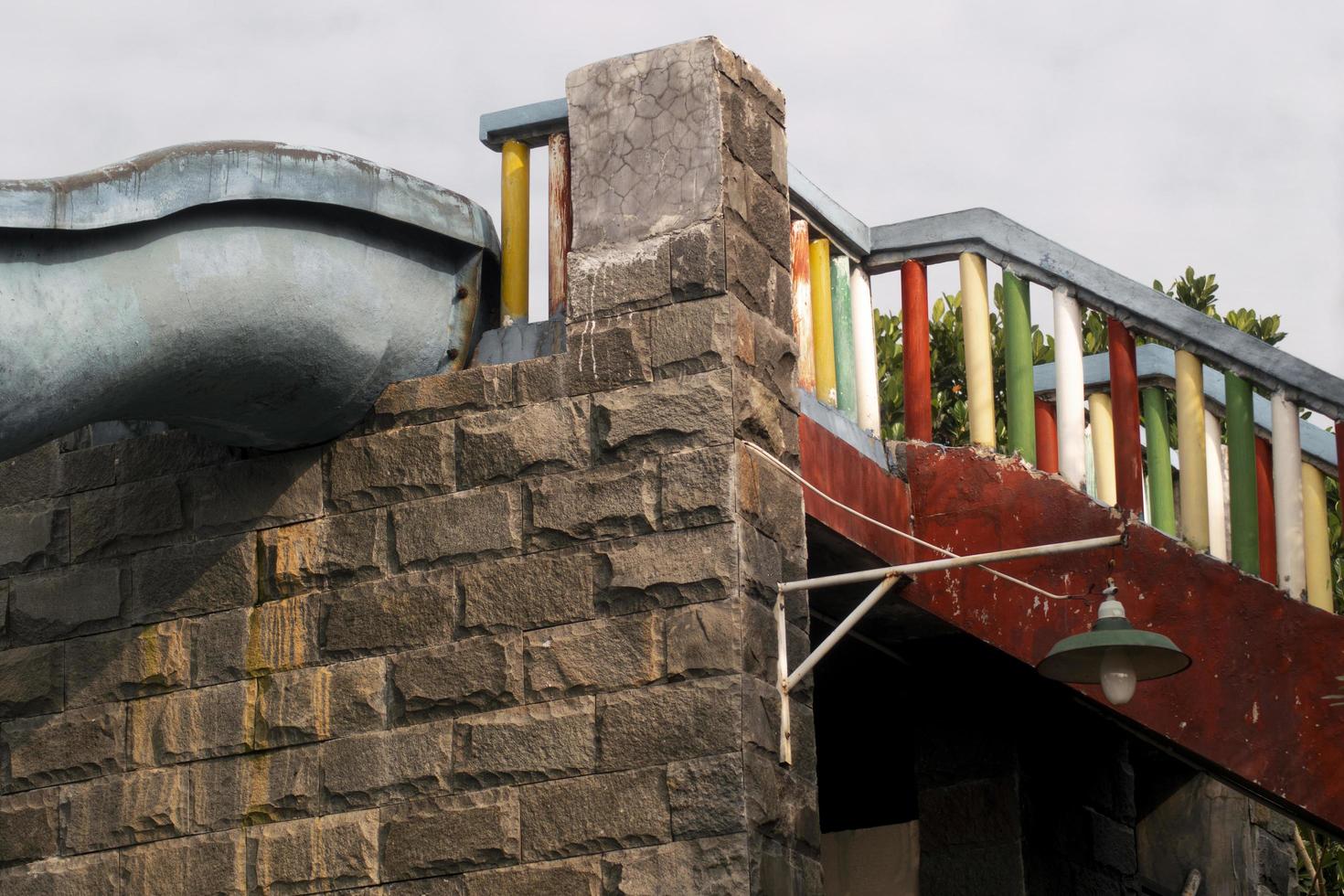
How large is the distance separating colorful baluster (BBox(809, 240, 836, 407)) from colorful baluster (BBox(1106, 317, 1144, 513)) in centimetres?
98

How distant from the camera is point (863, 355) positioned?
306 inches

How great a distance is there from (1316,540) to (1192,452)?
1.66ft

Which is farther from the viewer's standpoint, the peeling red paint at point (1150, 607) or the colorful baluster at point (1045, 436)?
the colorful baluster at point (1045, 436)

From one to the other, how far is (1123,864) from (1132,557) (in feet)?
8.08

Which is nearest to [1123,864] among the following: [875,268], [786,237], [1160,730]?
[1160,730]

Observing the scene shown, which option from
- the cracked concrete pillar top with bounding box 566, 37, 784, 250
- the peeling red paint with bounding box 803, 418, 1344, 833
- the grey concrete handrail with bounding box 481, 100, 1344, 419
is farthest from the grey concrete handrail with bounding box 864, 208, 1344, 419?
the cracked concrete pillar top with bounding box 566, 37, 784, 250

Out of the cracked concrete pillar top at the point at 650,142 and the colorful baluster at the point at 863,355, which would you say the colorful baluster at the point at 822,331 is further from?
the cracked concrete pillar top at the point at 650,142

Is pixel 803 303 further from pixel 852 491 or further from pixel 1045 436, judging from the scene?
pixel 1045 436

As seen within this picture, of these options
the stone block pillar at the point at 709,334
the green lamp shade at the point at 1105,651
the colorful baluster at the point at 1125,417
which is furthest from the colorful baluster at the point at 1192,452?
the stone block pillar at the point at 709,334

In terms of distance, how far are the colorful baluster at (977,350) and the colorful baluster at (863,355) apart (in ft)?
1.14

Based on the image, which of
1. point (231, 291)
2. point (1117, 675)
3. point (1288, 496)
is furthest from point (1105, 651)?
point (231, 291)

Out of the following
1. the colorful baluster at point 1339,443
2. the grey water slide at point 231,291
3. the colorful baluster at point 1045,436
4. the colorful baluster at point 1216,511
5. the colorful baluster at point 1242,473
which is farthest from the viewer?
the colorful baluster at point 1045,436

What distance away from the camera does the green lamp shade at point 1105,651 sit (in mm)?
6043

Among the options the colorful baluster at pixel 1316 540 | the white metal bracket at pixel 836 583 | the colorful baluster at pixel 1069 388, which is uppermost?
the colorful baluster at pixel 1069 388
